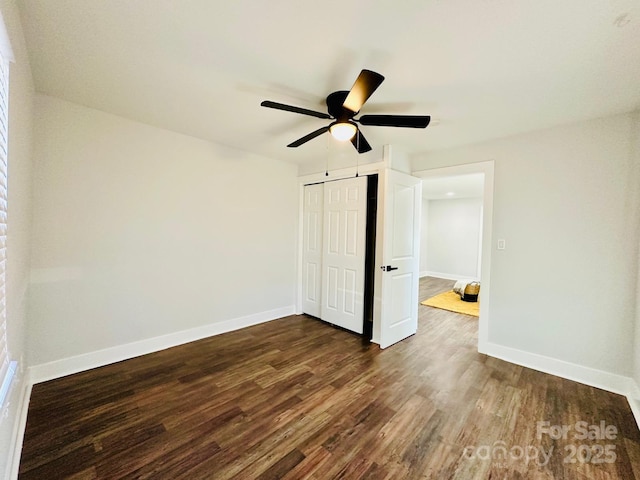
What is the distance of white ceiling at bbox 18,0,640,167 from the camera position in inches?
52.0

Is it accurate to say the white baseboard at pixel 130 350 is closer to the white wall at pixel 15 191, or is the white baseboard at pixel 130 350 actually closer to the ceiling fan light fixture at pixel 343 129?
the white wall at pixel 15 191

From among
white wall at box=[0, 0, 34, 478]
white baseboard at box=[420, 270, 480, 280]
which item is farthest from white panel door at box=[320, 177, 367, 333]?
white baseboard at box=[420, 270, 480, 280]

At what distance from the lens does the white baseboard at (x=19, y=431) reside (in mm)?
1386

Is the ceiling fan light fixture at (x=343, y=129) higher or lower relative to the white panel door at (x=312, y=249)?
higher

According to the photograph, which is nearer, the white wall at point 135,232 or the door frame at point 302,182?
the white wall at point 135,232

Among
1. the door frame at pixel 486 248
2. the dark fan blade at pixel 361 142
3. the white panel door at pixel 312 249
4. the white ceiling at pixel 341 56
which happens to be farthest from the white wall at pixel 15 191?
the door frame at pixel 486 248

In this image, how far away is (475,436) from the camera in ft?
5.93

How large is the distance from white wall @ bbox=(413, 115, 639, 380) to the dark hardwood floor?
1.20ft

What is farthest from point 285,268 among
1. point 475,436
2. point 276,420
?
point 475,436

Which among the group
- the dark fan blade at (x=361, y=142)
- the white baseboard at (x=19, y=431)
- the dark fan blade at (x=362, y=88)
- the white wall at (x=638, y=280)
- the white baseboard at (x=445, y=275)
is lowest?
the white baseboard at (x=19, y=431)

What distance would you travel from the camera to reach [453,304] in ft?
16.5

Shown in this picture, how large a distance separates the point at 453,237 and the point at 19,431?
8.35m

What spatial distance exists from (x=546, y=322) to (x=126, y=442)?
3.71 metres

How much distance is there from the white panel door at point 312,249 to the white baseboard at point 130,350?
0.79 meters
